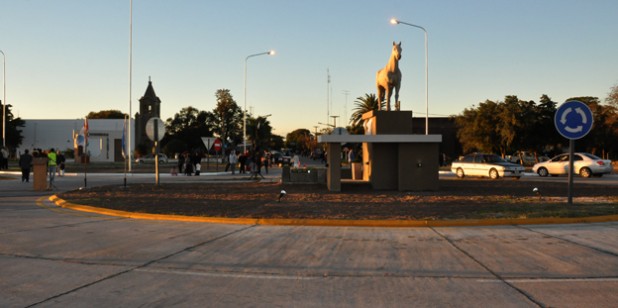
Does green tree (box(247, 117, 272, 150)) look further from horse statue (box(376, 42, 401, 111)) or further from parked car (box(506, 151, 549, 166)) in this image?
horse statue (box(376, 42, 401, 111))

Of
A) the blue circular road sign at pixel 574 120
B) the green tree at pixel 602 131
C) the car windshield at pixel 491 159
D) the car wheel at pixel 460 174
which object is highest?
the green tree at pixel 602 131

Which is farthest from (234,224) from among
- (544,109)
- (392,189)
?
(544,109)

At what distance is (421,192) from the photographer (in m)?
18.7

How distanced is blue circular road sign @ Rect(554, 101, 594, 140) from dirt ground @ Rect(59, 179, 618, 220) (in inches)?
73.7

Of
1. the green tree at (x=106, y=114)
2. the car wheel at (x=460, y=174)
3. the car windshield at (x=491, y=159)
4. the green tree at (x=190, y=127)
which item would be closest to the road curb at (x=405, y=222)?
the car windshield at (x=491, y=159)

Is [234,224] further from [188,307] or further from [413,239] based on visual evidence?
[188,307]

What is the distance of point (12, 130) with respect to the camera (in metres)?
89.9

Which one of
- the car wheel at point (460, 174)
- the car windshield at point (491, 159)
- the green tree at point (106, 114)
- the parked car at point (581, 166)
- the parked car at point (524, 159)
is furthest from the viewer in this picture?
the green tree at point (106, 114)

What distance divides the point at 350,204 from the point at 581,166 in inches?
884

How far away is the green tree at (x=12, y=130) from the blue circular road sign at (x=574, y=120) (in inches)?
3701

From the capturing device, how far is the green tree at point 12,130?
8909 cm

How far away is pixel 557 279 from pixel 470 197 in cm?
1049

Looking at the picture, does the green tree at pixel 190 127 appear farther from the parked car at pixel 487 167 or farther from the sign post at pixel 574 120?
the sign post at pixel 574 120

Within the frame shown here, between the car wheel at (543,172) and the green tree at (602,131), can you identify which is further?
the green tree at (602,131)
